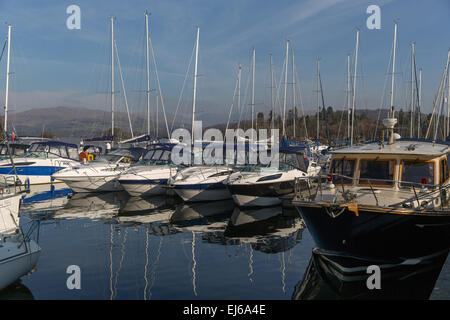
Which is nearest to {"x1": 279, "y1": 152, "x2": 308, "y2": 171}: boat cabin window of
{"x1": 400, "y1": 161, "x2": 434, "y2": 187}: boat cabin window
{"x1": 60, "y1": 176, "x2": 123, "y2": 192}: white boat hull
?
{"x1": 400, "y1": 161, "x2": 434, "y2": 187}: boat cabin window

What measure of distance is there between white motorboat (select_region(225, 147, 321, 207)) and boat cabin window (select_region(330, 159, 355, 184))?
5.20m

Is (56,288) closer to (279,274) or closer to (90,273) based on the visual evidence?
(90,273)

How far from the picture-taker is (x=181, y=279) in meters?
9.34

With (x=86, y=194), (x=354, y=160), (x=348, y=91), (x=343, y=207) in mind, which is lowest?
(x=86, y=194)

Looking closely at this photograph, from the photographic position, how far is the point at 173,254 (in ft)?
36.9

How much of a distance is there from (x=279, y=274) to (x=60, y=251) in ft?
21.1

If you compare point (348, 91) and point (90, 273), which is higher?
point (348, 91)

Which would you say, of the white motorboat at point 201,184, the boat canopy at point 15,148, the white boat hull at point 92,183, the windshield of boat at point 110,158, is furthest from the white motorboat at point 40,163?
the white motorboat at point 201,184

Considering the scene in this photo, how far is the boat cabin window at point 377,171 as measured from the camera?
10.3 meters

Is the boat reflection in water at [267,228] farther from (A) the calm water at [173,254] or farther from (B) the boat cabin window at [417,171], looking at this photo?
(B) the boat cabin window at [417,171]

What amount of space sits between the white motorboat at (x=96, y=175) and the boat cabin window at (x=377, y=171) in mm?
15466

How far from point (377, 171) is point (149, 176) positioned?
42.7ft

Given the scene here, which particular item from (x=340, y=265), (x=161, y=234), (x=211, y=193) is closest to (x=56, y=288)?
(x=161, y=234)


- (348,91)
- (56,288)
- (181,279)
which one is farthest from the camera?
(348,91)
